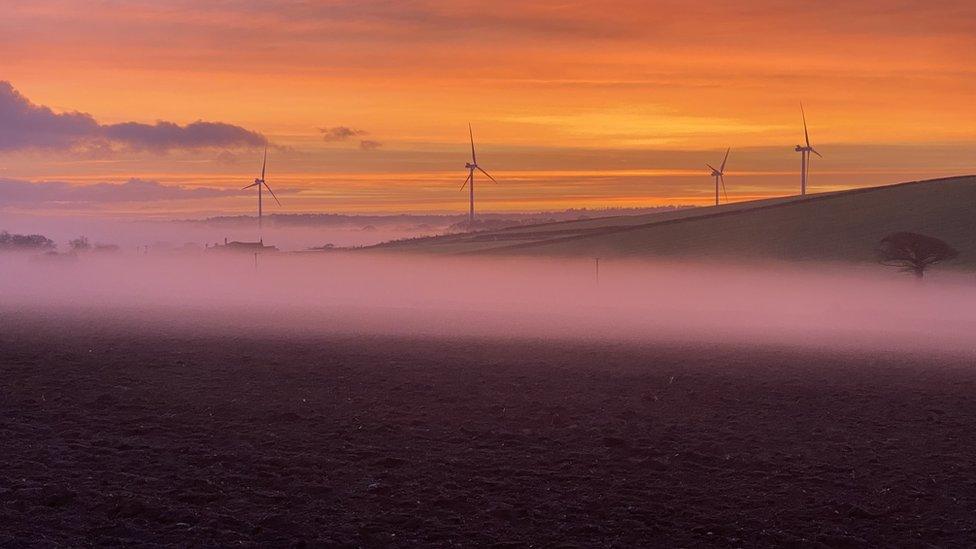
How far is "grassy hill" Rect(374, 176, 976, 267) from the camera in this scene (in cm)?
11025

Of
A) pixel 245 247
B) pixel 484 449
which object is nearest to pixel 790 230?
pixel 245 247

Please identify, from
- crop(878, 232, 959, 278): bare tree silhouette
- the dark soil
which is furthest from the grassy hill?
the dark soil

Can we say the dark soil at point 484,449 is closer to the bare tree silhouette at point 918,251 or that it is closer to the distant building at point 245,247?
the bare tree silhouette at point 918,251

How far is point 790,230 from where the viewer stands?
12250cm

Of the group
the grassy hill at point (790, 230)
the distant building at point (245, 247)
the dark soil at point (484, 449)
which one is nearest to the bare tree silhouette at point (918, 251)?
the grassy hill at point (790, 230)

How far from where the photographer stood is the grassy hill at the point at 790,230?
110 metres

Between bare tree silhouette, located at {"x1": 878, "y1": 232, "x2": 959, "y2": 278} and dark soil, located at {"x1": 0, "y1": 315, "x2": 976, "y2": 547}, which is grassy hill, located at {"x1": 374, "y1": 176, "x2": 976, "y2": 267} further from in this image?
dark soil, located at {"x1": 0, "y1": 315, "x2": 976, "y2": 547}

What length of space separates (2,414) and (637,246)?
103465 mm

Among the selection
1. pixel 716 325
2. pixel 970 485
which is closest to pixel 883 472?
pixel 970 485

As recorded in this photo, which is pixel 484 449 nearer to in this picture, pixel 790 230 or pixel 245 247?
pixel 790 230

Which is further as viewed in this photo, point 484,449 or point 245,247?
point 245,247

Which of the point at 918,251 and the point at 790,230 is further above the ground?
the point at 790,230

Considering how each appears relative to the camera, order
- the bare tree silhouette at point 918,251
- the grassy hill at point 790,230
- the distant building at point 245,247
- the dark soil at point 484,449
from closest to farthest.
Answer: the dark soil at point 484,449 < the bare tree silhouette at point 918,251 < the grassy hill at point 790,230 < the distant building at point 245,247

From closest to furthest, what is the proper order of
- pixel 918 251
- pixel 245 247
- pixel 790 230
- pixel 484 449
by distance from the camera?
1. pixel 484 449
2. pixel 918 251
3. pixel 790 230
4. pixel 245 247
